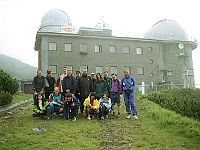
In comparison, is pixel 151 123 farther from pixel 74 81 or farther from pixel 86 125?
pixel 74 81

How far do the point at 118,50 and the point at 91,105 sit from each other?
23718mm

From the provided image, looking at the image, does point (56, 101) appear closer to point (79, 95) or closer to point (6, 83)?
point (79, 95)

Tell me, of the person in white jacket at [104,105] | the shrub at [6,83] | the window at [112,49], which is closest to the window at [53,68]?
the window at [112,49]

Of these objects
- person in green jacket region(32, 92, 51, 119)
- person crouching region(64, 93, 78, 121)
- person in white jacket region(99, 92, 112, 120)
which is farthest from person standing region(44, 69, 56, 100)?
person in white jacket region(99, 92, 112, 120)

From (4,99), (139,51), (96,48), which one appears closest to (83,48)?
(96,48)

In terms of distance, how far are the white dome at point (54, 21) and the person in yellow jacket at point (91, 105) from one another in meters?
24.6

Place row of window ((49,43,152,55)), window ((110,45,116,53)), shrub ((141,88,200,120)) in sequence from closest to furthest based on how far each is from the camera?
1. shrub ((141,88,200,120))
2. row of window ((49,43,152,55))
3. window ((110,45,116,53))

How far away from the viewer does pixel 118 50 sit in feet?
Answer: 111

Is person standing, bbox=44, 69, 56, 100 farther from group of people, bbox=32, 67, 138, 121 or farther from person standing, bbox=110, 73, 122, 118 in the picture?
person standing, bbox=110, 73, 122, 118

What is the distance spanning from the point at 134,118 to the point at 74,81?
3082mm

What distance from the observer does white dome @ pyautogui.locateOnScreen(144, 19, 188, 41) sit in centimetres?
3776

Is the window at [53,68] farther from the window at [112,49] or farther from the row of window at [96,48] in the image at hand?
the window at [112,49]

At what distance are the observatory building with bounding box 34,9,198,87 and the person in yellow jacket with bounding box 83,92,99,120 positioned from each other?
20175mm

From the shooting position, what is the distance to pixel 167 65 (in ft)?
121
